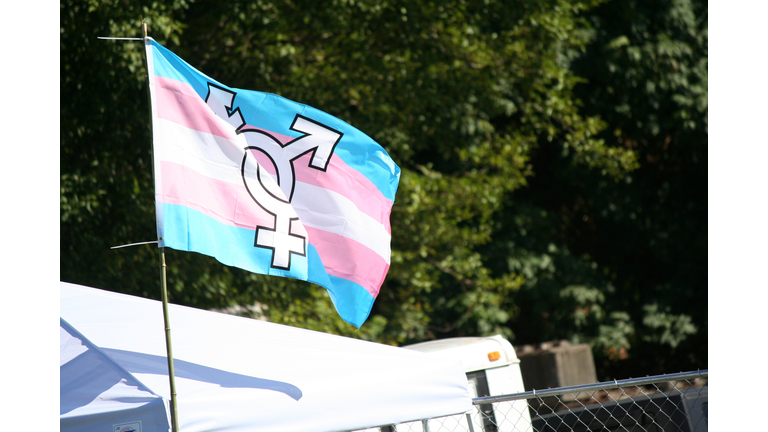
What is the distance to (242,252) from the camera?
9.61 ft

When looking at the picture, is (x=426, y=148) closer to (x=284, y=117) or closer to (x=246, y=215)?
(x=284, y=117)

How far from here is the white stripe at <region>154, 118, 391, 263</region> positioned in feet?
9.17

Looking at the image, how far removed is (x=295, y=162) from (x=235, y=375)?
1.10 meters

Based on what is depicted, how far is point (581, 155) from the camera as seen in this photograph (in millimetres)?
10789

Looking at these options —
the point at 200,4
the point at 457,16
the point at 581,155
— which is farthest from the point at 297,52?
the point at 581,155

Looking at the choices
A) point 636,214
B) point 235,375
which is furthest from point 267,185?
point 636,214

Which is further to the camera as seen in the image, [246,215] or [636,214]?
[636,214]

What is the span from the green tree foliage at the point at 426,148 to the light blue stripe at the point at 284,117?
370cm

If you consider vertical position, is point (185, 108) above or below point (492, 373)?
above

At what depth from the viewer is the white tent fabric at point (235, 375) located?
7.86 ft

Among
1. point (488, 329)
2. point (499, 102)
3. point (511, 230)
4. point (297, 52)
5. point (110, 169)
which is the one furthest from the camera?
point (511, 230)

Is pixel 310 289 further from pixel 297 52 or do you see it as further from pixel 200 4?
pixel 200 4

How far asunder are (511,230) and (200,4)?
7.55m

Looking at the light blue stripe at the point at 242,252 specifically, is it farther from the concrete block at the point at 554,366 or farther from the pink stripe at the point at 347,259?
the concrete block at the point at 554,366
